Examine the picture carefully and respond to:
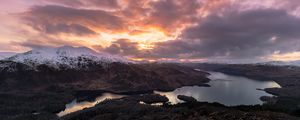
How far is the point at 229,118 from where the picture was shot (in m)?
109

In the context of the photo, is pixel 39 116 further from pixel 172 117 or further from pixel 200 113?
pixel 200 113

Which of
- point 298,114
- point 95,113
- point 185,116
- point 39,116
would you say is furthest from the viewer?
point 39,116

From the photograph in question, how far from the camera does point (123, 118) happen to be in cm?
14225

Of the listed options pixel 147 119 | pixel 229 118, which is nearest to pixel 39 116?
pixel 147 119

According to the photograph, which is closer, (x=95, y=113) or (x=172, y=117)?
(x=172, y=117)

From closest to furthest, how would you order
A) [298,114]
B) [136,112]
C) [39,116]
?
[298,114]
[136,112]
[39,116]

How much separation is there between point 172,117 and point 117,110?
60.7 meters

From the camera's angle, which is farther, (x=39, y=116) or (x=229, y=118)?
(x=39, y=116)

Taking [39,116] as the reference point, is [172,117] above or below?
above

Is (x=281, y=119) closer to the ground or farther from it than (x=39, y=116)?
farther from it

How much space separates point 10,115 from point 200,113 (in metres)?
158

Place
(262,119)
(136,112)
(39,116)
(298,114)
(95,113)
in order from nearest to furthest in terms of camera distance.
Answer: (262,119) → (298,114) → (136,112) → (95,113) → (39,116)

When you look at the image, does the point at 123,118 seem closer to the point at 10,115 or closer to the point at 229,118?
the point at 229,118

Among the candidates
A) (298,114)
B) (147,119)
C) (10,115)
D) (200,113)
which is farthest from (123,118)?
(10,115)
